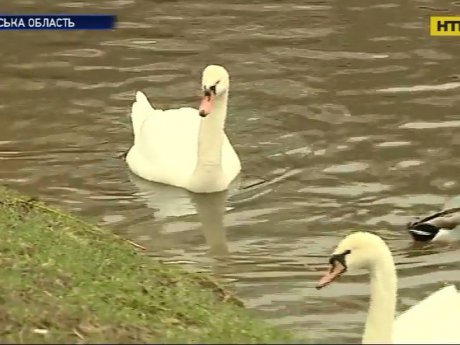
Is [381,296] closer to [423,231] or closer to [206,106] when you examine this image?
[423,231]

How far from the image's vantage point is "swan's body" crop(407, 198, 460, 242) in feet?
32.8

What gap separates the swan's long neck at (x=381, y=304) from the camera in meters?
6.39

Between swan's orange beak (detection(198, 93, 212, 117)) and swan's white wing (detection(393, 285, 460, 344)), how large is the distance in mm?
4163

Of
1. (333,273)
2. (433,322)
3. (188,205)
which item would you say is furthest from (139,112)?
(333,273)

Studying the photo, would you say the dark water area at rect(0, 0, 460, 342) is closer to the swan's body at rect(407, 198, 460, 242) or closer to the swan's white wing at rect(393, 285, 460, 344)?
the swan's body at rect(407, 198, 460, 242)

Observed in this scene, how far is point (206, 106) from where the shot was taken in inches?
449

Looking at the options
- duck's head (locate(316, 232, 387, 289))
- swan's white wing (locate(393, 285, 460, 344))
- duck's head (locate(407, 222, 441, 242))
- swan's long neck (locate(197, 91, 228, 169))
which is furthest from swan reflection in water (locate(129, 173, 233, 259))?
duck's head (locate(316, 232, 387, 289))

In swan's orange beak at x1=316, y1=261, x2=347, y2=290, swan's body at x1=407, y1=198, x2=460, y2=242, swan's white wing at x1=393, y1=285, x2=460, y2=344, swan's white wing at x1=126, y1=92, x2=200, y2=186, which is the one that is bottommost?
swan's body at x1=407, y1=198, x2=460, y2=242

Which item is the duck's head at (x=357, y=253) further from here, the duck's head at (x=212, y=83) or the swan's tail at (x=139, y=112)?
the swan's tail at (x=139, y=112)

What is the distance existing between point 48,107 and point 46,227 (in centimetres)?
500

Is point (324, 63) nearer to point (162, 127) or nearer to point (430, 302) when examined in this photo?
point (162, 127)

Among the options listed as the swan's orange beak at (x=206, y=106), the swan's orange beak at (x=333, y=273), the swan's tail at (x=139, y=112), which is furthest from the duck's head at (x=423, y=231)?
the swan's tail at (x=139, y=112)

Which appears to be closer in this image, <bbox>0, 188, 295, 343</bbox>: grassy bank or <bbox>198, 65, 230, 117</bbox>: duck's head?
<bbox>0, 188, 295, 343</bbox>: grassy bank

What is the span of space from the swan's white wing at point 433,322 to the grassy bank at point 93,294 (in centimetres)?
68
